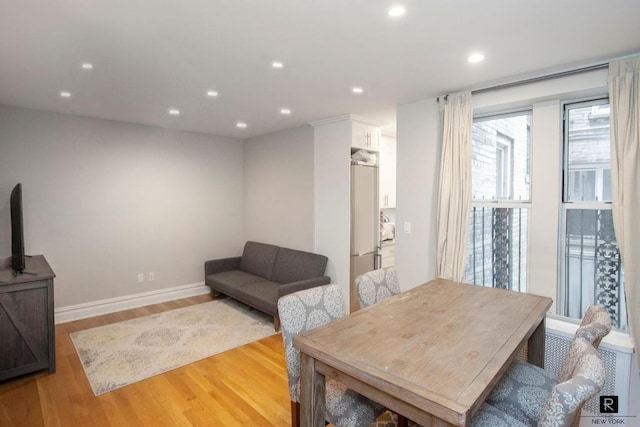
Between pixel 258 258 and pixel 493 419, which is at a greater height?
pixel 258 258

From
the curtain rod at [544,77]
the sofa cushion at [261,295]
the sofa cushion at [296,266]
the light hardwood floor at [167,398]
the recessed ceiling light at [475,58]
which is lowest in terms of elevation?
the light hardwood floor at [167,398]

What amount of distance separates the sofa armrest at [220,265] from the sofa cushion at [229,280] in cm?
8

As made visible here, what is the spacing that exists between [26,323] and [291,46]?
10.2 feet

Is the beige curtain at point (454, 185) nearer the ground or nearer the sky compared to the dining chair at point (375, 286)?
nearer the sky

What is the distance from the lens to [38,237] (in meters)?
3.86

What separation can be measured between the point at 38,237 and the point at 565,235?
17.9 ft

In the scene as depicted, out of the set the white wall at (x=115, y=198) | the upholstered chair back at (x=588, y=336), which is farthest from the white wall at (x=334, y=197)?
the upholstered chair back at (x=588, y=336)

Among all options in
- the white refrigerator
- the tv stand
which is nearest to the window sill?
the white refrigerator

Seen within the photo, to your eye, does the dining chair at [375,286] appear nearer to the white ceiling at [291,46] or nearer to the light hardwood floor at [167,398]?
the light hardwood floor at [167,398]

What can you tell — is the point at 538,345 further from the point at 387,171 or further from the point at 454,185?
the point at 387,171

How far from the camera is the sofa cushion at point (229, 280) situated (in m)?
4.46

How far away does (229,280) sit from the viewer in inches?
183

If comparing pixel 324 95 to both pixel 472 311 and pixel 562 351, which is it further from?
pixel 562 351

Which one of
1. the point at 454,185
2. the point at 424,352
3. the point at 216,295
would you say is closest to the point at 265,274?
the point at 216,295
